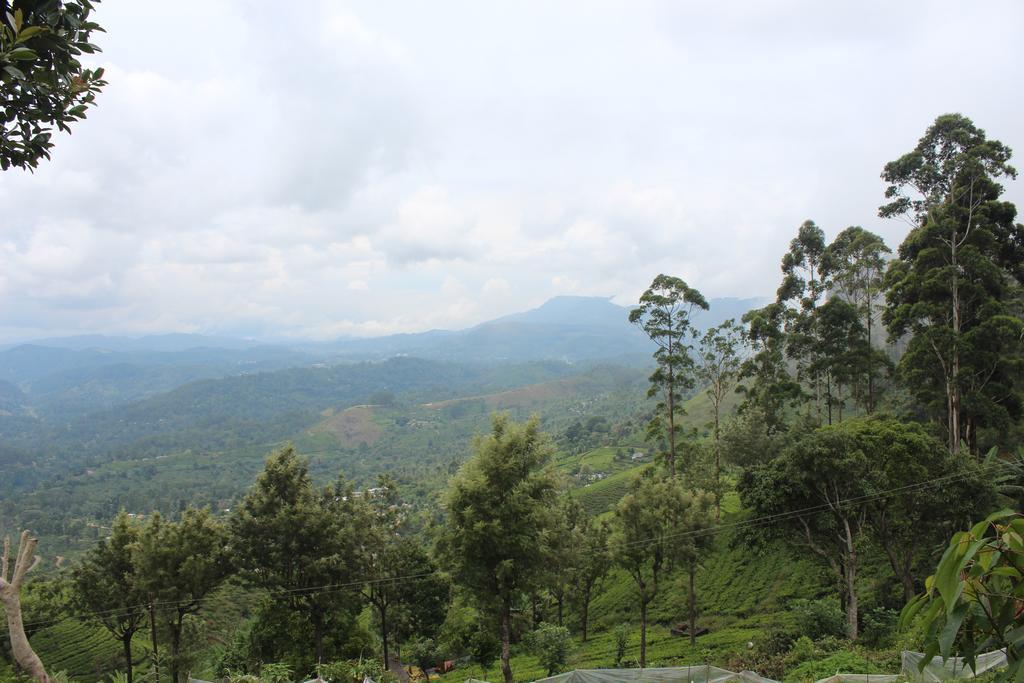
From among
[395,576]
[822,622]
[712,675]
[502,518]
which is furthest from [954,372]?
[395,576]

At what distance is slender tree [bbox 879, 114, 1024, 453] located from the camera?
2002cm

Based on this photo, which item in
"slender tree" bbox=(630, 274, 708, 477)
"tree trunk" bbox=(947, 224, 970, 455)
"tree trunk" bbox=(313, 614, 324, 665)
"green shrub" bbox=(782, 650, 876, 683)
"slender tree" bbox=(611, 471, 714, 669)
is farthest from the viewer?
"slender tree" bbox=(630, 274, 708, 477)

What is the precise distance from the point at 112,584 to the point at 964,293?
107ft

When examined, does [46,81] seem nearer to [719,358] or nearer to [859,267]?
[719,358]

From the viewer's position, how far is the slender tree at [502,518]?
46.9 ft

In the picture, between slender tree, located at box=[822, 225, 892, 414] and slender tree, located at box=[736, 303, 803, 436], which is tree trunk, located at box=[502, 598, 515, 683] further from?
slender tree, located at box=[822, 225, 892, 414]

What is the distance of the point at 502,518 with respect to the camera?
1438cm

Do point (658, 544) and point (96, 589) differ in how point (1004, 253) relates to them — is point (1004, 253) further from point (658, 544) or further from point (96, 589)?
point (96, 589)

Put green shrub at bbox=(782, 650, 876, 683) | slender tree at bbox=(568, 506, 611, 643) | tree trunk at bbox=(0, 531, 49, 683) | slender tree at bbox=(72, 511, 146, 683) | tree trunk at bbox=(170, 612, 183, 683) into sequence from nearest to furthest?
tree trunk at bbox=(0, 531, 49, 683), green shrub at bbox=(782, 650, 876, 683), tree trunk at bbox=(170, 612, 183, 683), slender tree at bbox=(72, 511, 146, 683), slender tree at bbox=(568, 506, 611, 643)

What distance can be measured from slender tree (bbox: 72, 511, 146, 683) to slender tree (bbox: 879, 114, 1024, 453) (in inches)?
1141

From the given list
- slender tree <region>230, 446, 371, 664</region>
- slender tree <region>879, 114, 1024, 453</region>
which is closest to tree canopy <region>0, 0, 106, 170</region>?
slender tree <region>230, 446, 371, 664</region>

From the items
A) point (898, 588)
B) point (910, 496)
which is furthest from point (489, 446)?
point (898, 588)

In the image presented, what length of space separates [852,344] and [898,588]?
12.9m

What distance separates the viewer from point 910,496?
17438 millimetres
